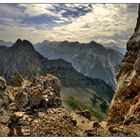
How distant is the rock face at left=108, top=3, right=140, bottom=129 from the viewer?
11.5m

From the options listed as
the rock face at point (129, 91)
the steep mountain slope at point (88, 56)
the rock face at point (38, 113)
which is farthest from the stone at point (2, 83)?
the rock face at point (129, 91)

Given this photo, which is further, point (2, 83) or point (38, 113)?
point (2, 83)

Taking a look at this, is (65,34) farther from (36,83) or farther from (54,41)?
(36,83)

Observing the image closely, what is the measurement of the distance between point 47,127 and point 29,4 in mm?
3044

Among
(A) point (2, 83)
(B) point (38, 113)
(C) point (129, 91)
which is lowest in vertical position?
(B) point (38, 113)

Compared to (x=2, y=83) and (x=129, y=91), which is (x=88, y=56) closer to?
(x=129, y=91)

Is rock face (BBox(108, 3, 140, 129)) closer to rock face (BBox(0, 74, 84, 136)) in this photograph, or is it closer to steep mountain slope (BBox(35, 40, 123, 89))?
steep mountain slope (BBox(35, 40, 123, 89))

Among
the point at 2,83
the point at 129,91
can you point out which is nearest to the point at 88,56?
the point at 129,91

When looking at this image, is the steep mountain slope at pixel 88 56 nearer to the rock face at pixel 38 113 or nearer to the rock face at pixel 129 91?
the rock face at pixel 129 91

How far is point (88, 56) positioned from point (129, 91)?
1816mm

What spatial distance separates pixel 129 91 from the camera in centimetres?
1193

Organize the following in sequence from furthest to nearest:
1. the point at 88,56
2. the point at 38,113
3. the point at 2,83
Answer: the point at 2,83
the point at 88,56
the point at 38,113

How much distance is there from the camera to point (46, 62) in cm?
1471

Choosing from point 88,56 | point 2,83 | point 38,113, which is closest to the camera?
point 38,113
